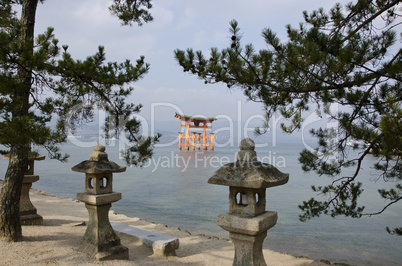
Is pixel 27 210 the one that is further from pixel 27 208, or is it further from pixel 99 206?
pixel 99 206

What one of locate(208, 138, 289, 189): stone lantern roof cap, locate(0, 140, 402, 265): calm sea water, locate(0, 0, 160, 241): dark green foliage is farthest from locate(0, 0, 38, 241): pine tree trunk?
locate(208, 138, 289, 189): stone lantern roof cap

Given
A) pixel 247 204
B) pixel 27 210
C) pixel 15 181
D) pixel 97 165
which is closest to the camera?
pixel 247 204

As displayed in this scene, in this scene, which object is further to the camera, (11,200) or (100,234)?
(11,200)

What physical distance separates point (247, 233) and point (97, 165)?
234 centimetres

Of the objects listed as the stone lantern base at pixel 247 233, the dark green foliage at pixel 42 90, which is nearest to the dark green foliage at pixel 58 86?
the dark green foliage at pixel 42 90

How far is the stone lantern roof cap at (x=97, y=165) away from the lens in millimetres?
3922

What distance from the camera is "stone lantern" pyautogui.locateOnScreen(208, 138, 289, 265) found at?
253 centimetres

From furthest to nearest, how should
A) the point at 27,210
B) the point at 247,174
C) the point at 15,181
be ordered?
the point at 27,210, the point at 15,181, the point at 247,174

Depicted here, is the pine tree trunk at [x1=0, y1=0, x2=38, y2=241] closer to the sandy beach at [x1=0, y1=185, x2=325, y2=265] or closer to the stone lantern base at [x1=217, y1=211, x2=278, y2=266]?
the sandy beach at [x1=0, y1=185, x2=325, y2=265]

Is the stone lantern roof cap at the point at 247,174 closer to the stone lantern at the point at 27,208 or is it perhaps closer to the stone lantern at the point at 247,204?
the stone lantern at the point at 247,204

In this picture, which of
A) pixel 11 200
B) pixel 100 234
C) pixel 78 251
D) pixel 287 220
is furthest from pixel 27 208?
pixel 287 220

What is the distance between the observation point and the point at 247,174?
2551mm

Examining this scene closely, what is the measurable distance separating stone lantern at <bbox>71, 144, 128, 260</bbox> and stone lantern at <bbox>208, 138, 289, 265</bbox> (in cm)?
197

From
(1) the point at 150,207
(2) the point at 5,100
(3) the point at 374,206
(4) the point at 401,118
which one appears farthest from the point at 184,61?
(3) the point at 374,206
